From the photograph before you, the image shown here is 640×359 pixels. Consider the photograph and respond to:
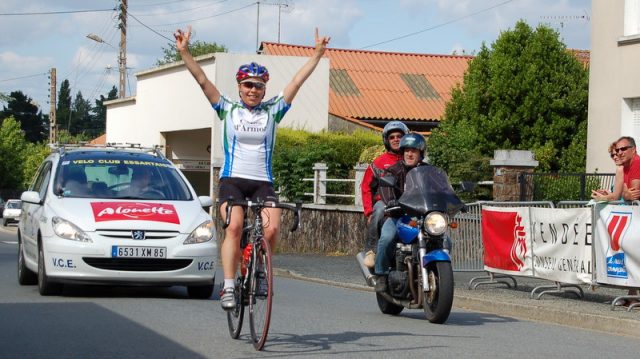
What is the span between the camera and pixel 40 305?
11523mm

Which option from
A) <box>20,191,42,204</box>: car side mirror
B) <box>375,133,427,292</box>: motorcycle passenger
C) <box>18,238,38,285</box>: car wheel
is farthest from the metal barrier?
<box>20,191,42,204</box>: car side mirror

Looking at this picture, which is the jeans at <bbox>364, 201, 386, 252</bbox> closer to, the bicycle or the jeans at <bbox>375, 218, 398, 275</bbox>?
the jeans at <bbox>375, 218, 398, 275</bbox>

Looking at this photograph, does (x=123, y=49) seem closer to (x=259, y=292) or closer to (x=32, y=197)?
(x=32, y=197)

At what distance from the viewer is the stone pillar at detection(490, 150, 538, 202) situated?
67.7 ft

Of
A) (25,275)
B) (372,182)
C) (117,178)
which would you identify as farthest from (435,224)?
(25,275)

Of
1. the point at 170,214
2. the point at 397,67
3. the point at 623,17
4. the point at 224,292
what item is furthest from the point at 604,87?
the point at 397,67

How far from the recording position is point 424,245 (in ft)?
34.4

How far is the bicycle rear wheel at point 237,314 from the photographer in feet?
28.2

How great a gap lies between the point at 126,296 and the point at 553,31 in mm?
27766

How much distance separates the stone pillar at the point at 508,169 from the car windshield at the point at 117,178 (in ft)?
27.1

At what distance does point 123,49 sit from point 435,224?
4977 centimetres

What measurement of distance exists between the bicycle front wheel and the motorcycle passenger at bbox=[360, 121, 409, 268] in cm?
294

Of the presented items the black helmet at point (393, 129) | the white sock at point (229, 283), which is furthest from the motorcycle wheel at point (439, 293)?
the white sock at point (229, 283)

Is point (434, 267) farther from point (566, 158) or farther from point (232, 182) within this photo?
point (566, 158)
